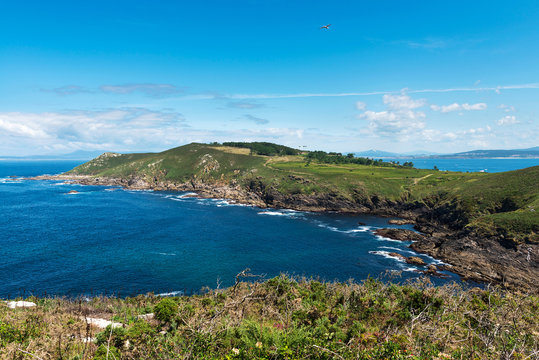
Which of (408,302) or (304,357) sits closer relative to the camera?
(304,357)

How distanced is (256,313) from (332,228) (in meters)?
73.6

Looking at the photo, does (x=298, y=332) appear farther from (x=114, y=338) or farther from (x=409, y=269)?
(x=409, y=269)

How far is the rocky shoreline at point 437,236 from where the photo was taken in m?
58.0

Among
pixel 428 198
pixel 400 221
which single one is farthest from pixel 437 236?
pixel 428 198

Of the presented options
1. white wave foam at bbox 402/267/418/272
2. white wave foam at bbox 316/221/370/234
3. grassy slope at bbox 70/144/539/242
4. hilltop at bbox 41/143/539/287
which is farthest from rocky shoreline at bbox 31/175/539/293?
white wave foam at bbox 402/267/418/272

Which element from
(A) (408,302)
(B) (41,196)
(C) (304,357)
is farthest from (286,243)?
(B) (41,196)

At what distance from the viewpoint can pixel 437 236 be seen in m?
83.9

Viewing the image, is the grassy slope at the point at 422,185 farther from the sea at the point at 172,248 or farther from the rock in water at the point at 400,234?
the sea at the point at 172,248

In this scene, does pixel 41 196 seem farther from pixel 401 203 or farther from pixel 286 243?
pixel 401 203

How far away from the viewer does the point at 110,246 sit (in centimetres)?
7219

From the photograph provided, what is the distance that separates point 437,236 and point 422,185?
170 ft

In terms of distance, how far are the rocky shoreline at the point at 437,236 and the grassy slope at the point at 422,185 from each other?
3.49 metres

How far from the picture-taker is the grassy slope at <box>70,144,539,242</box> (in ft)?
235

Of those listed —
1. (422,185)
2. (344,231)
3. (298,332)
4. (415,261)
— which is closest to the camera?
(298,332)
